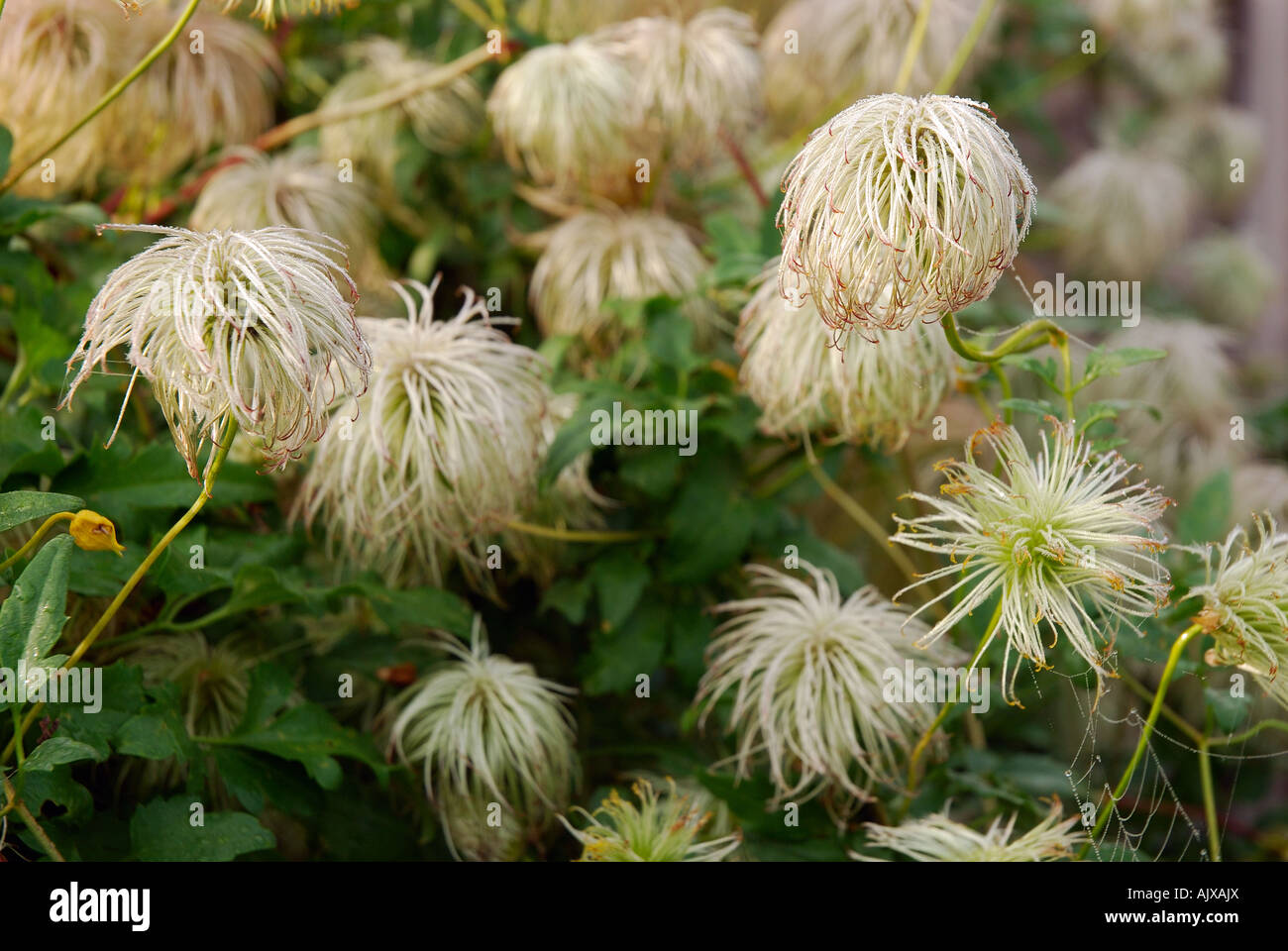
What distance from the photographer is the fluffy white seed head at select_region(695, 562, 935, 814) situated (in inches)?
36.3

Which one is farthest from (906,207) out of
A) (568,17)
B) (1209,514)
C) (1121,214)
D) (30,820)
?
(1121,214)

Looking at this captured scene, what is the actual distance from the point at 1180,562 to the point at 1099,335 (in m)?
0.97

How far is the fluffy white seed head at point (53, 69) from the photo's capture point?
3.88ft

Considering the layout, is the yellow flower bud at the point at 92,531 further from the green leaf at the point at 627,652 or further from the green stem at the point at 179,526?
the green leaf at the point at 627,652

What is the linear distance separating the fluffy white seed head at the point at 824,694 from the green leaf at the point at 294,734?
34 centimetres

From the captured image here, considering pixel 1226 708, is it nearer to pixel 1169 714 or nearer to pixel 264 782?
pixel 1169 714

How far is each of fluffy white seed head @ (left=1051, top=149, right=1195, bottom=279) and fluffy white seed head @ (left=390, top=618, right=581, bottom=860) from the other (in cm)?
133

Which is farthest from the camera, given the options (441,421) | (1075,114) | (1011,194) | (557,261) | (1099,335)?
(1075,114)

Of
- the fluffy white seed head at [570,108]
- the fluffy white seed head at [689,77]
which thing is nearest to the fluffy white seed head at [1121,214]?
the fluffy white seed head at [689,77]

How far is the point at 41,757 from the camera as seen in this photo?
708 mm

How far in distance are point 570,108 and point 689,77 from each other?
157mm

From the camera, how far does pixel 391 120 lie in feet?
4.63

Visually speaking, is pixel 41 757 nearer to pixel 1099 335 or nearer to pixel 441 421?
pixel 441 421
